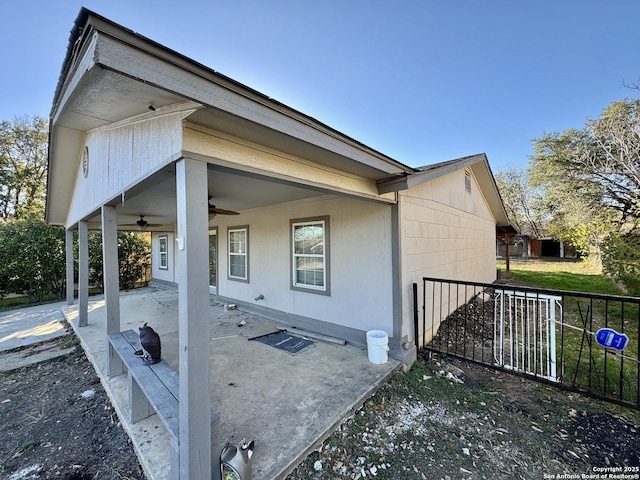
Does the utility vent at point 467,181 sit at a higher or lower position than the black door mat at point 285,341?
higher

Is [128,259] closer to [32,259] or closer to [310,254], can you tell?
[32,259]

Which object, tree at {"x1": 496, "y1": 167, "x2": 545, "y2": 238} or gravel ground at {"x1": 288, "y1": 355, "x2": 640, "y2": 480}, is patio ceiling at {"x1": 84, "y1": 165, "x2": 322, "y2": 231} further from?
tree at {"x1": 496, "y1": 167, "x2": 545, "y2": 238}

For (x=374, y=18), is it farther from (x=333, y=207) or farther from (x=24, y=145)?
(x=24, y=145)

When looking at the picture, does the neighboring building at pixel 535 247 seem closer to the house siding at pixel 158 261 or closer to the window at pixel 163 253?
the house siding at pixel 158 261

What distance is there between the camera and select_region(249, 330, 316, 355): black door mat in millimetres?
4301

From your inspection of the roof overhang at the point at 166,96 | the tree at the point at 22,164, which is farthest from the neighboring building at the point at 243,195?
the tree at the point at 22,164

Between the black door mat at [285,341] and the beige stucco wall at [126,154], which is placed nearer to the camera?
the beige stucco wall at [126,154]

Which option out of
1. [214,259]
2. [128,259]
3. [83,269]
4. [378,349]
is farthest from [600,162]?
[128,259]

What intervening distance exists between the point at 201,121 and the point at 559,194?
19449mm

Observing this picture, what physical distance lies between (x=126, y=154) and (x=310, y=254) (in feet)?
10.7

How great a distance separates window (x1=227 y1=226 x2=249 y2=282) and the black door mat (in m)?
2.15

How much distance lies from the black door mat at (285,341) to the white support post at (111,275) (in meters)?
1.96

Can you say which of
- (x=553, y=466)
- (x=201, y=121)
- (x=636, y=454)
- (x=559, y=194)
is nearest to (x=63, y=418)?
(x=201, y=121)

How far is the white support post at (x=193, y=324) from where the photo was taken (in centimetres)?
169
